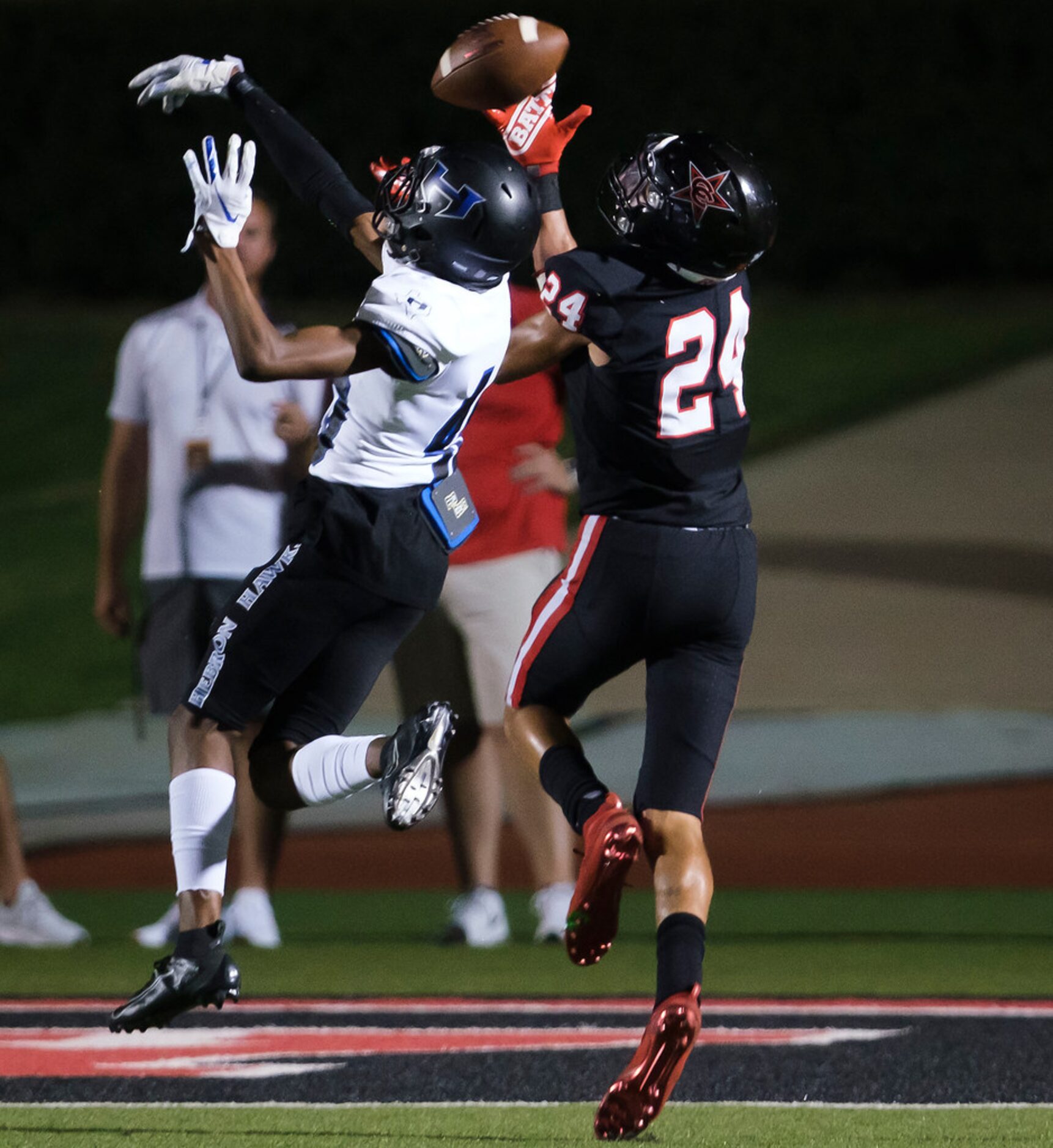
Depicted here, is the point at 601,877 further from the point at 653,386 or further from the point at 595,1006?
the point at 595,1006

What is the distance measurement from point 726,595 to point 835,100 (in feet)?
60.6

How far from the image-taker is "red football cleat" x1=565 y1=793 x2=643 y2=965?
4.62 meters

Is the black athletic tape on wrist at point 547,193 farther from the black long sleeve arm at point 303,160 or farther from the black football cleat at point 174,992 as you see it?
the black football cleat at point 174,992

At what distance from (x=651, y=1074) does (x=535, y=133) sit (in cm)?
229

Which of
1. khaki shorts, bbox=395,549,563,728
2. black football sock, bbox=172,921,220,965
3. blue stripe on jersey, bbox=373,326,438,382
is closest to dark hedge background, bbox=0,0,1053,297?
khaki shorts, bbox=395,549,563,728

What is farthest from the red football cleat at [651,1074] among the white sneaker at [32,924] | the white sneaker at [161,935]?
the white sneaker at [32,924]

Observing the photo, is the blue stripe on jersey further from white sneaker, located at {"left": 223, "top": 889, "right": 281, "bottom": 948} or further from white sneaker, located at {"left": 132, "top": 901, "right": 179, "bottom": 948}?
white sneaker, located at {"left": 132, "top": 901, "right": 179, "bottom": 948}

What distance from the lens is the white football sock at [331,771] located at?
15.5 feet

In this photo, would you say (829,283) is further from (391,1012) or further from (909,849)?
(391,1012)

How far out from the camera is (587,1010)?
6.09m

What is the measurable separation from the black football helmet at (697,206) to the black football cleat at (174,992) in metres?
1.85

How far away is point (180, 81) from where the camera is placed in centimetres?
509

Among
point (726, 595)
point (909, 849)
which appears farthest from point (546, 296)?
point (909, 849)

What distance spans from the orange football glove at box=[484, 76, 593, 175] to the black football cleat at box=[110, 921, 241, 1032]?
2.07m
